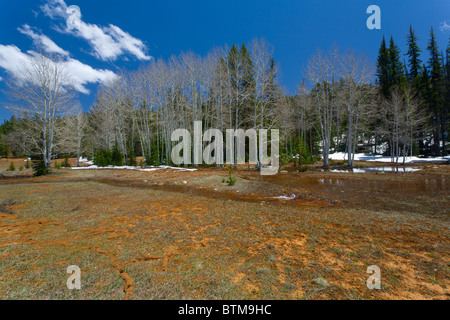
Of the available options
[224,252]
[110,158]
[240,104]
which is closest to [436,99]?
[240,104]

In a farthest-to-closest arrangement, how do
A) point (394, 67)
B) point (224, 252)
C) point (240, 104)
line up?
point (394, 67) < point (240, 104) < point (224, 252)

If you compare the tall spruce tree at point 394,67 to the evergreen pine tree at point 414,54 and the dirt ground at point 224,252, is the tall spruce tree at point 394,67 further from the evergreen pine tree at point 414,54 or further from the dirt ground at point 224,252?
the dirt ground at point 224,252

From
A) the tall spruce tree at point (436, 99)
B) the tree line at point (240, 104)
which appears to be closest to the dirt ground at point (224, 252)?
the tree line at point (240, 104)

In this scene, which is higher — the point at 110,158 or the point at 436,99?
the point at 436,99

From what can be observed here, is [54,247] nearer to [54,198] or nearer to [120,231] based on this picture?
[120,231]

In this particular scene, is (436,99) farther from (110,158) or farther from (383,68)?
(110,158)

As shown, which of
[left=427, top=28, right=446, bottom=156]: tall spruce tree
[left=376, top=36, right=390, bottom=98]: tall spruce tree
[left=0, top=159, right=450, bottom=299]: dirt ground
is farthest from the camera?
[left=376, top=36, right=390, bottom=98]: tall spruce tree

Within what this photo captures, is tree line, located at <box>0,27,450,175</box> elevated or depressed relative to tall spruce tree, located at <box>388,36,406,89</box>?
depressed

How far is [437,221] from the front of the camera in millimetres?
4859

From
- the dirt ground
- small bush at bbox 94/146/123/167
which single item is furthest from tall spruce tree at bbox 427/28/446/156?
small bush at bbox 94/146/123/167

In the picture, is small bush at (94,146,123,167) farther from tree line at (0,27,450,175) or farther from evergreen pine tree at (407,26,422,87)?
evergreen pine tree at (407,26,422,87)

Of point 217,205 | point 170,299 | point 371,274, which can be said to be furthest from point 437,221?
point 170,299

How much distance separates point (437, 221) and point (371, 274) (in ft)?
14.3

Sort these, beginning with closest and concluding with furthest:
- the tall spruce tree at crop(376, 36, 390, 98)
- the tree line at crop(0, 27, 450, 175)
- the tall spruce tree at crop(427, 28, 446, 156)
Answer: the tree line at crop(0, 27, 450, 175), the tall spruce tree at crop(427, 28, 446, 156), the tall spruce tree at crop(376, 36, 390, 98)
